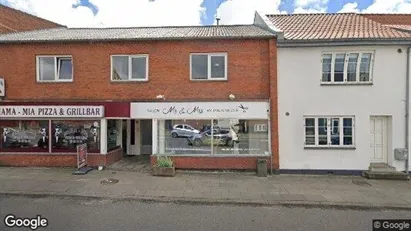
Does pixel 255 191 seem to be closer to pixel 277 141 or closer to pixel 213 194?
pixel 213 194

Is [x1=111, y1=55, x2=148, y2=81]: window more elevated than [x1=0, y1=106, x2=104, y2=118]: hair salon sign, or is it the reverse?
[x1=111, y1=55, x2=148, y2=81]: window

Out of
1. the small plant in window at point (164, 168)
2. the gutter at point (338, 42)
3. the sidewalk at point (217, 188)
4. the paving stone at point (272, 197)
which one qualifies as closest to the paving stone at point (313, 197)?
the sidewalk at point (217, 188)

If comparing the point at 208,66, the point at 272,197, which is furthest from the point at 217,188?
the point at 208,66

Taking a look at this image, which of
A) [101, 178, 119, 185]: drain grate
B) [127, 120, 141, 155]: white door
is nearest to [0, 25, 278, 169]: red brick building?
[101, 178, 119, 185]: drain grate

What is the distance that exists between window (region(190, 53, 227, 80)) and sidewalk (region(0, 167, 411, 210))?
12.7ft

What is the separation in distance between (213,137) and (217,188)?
9.79 feet

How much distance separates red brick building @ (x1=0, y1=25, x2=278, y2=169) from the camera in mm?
11258

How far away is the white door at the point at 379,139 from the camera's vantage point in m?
11.3

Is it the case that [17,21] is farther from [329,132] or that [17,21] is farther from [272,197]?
[329,132]

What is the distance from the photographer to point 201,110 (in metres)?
11.3

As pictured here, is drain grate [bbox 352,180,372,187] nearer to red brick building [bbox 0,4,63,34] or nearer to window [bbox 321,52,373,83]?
window [bbox 321,52,373,83]

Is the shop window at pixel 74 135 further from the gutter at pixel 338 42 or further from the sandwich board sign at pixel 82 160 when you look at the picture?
the gutter at pixel 338 42

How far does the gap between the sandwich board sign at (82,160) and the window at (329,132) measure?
8.58 metres

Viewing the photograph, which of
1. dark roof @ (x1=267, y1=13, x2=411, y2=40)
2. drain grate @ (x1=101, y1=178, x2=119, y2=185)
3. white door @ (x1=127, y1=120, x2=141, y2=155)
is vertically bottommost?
drain grate @ (x1=101, y1=178, x2=119, y2=185)
